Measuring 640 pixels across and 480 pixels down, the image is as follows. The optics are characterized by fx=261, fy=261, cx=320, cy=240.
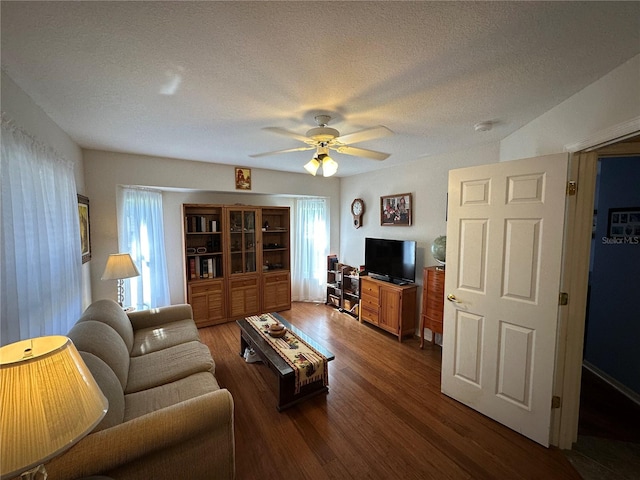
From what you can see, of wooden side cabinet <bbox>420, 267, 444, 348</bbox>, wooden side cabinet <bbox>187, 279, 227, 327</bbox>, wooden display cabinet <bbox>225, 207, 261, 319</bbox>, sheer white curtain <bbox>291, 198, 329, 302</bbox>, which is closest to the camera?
wooden side cabinet <bbox>420, 267, 444, 348</bbox>

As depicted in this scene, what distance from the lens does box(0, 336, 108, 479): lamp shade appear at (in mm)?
677

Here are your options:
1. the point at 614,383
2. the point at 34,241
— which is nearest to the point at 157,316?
the point at 34,241

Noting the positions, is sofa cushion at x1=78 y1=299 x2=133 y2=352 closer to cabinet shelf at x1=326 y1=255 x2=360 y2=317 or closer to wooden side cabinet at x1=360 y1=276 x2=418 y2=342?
wooden side cabinet at x1=360 y1=276 x2=418 y2=342

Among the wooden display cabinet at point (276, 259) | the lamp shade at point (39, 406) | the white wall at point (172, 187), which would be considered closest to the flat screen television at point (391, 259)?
the white wall at point (172, 187)

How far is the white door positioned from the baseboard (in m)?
1.27

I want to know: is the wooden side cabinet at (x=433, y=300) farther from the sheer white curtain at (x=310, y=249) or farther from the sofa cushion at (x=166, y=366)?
the sofa cushion at (x=166, y=366)

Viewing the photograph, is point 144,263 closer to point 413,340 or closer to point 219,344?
point 219,344

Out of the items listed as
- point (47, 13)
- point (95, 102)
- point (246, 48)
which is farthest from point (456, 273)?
point (95, 102)

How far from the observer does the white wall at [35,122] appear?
1.48 meters

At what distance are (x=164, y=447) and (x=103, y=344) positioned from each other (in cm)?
94

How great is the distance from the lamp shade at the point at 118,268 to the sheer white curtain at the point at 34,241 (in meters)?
0.51

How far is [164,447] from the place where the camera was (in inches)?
51.4

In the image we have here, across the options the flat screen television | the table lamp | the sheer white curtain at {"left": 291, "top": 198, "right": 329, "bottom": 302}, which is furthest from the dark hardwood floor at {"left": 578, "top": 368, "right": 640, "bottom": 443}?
the table lamp

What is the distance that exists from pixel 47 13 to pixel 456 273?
281 centimetres
